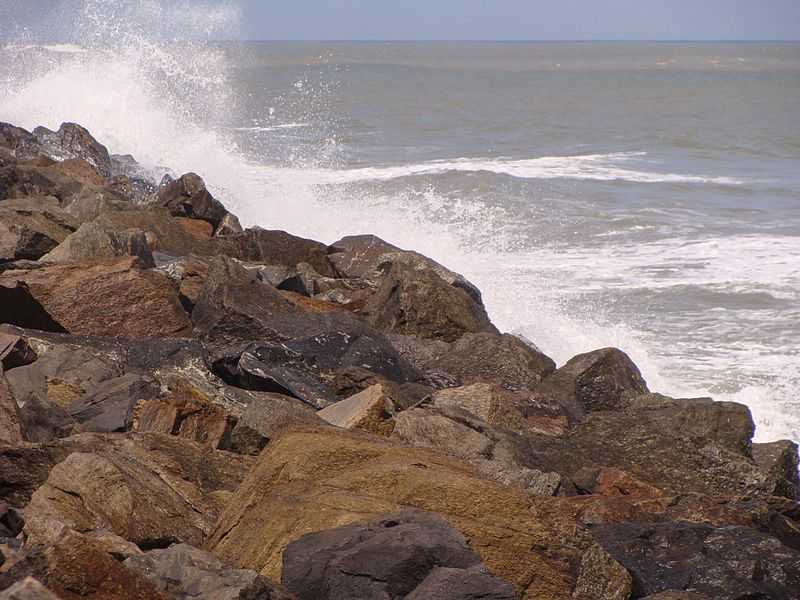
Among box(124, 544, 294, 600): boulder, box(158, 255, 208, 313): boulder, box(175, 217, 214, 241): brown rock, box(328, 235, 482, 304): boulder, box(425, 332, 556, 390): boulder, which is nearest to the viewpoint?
box(124, 544, 294, 600): boulder

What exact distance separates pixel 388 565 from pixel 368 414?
1.85 m

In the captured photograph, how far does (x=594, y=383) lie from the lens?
7.11 metres

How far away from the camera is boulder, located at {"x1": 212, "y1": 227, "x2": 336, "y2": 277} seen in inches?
373

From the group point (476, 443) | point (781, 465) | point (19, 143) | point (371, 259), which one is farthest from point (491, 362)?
point (19, 143)

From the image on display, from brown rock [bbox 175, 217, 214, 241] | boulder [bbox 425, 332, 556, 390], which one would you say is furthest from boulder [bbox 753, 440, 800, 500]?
brown rock [bbox 175, 217, 214, 241]

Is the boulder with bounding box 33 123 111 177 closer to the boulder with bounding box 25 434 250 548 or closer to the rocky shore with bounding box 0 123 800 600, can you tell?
the rocky shore with bounding box 0 123 800 600

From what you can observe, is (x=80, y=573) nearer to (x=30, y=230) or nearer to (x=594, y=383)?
(x=594, y=383)

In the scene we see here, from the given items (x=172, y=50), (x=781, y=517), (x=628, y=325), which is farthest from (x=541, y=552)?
(x=172, y=50)

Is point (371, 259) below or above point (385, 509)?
above

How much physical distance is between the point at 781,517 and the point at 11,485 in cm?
274

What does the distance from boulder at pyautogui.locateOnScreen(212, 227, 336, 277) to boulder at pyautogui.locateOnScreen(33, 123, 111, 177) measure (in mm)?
5816

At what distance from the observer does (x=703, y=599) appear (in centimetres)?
338

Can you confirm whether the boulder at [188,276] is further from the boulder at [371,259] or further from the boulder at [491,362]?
the boulder at [371,259]

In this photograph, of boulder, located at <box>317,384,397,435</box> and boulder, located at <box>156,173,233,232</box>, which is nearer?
boulder, located at <box>317,384,397,435</box>
